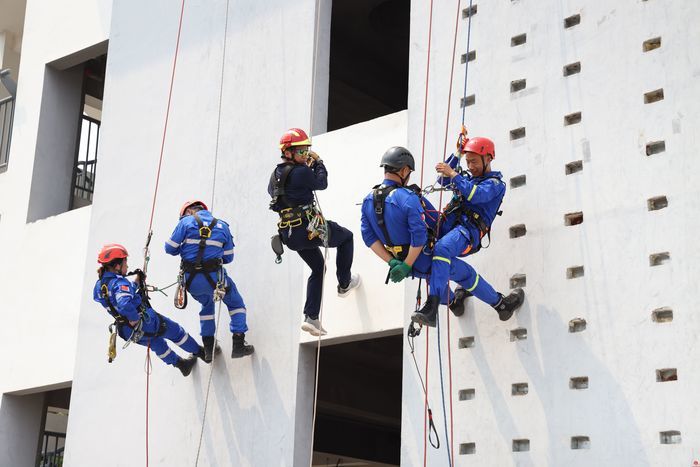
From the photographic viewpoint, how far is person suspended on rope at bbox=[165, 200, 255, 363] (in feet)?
31.3

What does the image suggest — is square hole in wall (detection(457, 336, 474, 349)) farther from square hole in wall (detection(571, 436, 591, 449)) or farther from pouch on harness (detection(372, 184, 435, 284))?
square hole in wall (detection(571, 436, 591, 449))

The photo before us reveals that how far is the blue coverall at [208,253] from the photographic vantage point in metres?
9.55

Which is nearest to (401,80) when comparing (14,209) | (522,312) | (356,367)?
(356,367)

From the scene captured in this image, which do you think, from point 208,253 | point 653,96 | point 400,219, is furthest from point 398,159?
point 208,253

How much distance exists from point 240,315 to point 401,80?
19.1 ft

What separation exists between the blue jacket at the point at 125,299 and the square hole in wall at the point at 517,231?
9.81 ft

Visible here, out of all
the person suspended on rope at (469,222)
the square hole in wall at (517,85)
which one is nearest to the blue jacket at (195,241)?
the person suspended on rope at (469,222)

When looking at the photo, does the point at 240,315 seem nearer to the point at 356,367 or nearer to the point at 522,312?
the point at 522,312

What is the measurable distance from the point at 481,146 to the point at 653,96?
3.75 ft

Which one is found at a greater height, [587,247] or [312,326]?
[587,247]

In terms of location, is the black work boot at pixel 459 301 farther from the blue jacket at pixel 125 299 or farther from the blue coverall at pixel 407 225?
the blue jacket at pixel 125 299

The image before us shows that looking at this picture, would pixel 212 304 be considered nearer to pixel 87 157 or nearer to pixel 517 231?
pixel 517 231

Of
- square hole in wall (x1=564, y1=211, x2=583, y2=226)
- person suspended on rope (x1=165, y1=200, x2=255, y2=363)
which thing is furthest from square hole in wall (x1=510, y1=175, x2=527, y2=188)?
person suspended on rope (x1=165, y1=200, x2=255, y2=363)

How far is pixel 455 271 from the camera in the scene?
8.09 metres
